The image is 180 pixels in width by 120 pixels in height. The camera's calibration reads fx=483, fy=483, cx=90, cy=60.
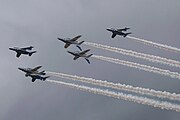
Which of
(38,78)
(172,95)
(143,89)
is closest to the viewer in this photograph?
(172,95)

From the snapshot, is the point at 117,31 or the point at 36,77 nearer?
the point at 36,77

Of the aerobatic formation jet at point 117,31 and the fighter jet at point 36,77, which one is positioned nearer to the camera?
the fighter jet at point 36,77

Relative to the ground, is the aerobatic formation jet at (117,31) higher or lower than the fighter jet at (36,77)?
higher

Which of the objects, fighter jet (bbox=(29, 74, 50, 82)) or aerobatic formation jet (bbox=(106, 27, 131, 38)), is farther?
aerobatic formation jet (bbox=(106, 27, 131, 38))

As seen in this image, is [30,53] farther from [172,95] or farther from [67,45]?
[172,95]

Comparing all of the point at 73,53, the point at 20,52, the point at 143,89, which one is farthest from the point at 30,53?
the point at 143,89

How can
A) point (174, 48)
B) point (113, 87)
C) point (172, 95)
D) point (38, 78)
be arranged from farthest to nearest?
point (38, 78) < point (174, 48) < point (113, 87) < point (172, 95)

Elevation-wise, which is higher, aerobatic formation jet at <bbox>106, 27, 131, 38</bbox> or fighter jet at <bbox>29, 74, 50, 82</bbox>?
aerobatic formation jet at <bbox>106, 27, 131, 38</bbox>

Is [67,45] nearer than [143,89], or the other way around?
[143,89]

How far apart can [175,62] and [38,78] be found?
158 ft

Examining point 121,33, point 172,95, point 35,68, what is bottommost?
point 172,95

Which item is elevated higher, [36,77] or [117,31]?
[117,31]

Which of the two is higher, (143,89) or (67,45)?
(67,45)

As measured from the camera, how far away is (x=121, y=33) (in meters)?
174
